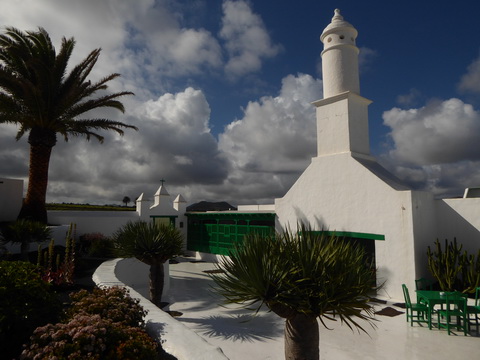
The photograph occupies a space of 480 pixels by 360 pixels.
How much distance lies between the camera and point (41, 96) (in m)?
13.9

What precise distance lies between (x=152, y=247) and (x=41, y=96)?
911 cm

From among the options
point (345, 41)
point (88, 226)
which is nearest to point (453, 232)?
point (345, 41)

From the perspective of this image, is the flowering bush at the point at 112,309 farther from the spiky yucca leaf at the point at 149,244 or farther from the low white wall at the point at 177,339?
the spiky yucca leaf at the point at 149,244

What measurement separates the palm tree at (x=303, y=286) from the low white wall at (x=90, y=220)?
16.7 metres

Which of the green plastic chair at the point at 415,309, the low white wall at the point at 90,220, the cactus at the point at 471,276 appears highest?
the low white wall at the point at 90,220

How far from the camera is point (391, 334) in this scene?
8.23 meters

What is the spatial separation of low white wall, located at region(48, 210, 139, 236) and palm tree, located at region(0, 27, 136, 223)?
12.8ft

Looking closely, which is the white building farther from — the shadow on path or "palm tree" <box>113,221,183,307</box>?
"palm tree" <box>113,221,183,307</box>

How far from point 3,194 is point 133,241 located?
12152mm

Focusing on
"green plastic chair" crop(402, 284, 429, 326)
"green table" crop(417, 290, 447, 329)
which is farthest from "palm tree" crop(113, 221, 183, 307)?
"green table" crop(417, 290, 447, 329)

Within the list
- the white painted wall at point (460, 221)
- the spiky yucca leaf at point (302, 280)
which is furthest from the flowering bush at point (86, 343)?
the white painted wall at point (460, 221)

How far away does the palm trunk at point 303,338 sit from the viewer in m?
5.05

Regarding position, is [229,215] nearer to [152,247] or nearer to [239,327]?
[152,247]

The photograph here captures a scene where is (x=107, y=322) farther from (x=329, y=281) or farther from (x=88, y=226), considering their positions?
(x=88, y=226)
